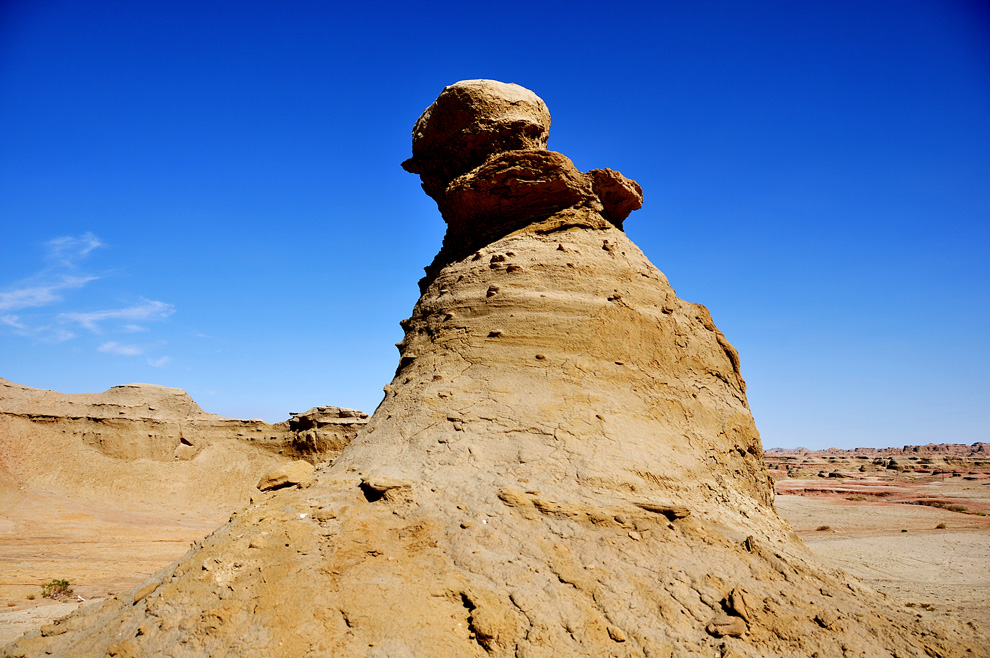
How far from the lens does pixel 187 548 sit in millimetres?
14609

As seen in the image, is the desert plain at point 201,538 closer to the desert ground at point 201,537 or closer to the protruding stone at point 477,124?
the desert ground at point 201,537

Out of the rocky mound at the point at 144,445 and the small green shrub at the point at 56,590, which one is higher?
the rocky mound at the point at 144,445

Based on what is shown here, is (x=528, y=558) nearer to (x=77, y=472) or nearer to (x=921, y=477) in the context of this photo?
(x=77, y=472)

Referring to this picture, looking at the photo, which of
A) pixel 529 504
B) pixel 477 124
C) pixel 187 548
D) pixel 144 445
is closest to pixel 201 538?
pixel 529 504

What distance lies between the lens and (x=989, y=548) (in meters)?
13.3

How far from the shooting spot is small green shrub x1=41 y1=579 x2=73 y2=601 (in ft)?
30.2

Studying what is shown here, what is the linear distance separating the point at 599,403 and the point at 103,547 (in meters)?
13.9

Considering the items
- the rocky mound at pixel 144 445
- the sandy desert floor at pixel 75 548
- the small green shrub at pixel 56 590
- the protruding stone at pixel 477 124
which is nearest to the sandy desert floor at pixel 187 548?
the sandy desert floor at pixel 75 548

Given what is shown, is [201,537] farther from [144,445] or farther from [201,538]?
[144,445]

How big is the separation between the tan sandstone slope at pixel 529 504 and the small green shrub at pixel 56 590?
16.7 feet

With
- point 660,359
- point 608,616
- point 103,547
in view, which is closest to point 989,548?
point 660,359

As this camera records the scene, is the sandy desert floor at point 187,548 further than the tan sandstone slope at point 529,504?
Yes

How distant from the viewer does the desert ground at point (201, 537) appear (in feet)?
26.8

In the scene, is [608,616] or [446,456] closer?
[608,616]
